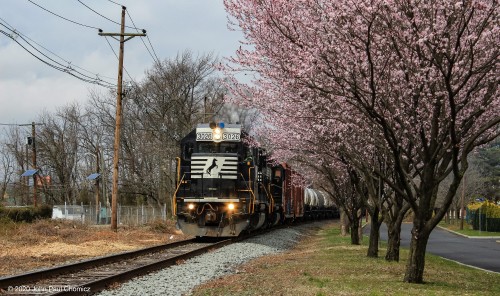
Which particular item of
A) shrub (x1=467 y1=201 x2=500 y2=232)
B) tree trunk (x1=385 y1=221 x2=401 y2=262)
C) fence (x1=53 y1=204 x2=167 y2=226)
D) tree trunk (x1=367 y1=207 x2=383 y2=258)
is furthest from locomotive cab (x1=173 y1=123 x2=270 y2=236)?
shrub (x1=467 y1=201 x2=500 y2=232)

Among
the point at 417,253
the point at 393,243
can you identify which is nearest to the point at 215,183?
the point at 393,243

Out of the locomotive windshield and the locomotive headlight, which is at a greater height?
the locomotive headlight

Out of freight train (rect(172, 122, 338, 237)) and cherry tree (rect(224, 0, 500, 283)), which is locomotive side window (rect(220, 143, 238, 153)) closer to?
freight train (rect(172, 122, 338, 237))

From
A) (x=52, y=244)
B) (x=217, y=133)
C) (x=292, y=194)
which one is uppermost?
(x=217, y=133)

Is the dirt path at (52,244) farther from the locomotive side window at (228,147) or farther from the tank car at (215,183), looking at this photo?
the locomotive side window at (228,147)

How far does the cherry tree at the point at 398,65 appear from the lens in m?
11.3

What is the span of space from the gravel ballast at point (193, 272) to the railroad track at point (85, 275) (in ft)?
0.91

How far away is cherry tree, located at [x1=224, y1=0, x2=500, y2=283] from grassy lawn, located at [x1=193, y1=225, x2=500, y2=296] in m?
1.18

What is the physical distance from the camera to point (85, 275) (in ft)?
45.4

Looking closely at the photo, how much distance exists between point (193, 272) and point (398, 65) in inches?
263

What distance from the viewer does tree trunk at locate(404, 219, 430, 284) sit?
1283cm

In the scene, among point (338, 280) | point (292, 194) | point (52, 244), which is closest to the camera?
point (338, 280)

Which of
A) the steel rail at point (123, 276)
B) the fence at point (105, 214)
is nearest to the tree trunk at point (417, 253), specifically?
the steel rail at point (123, 276)

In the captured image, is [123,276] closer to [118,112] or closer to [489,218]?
[118,112]
